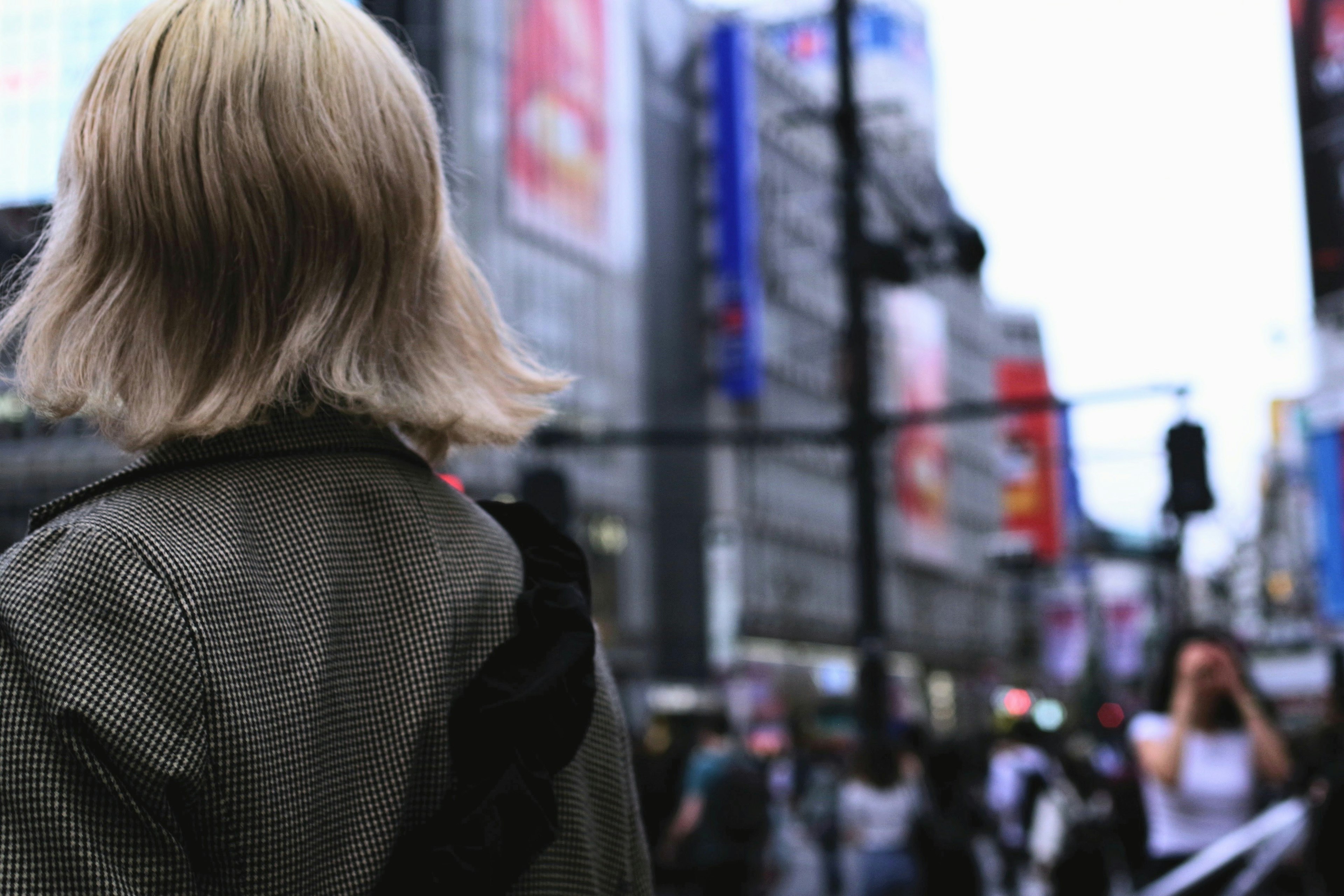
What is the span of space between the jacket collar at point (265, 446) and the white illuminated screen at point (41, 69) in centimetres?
4646

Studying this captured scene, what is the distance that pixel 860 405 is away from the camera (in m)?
12.0

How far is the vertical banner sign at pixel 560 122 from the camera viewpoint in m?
51.0

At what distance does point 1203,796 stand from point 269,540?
5321mm

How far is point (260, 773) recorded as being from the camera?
1.20 meters

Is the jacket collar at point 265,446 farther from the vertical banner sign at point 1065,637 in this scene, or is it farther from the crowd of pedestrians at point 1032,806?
the vertical banner sign at point 1065,637

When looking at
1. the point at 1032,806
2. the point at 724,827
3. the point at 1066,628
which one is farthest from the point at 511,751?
the point at 1066,628

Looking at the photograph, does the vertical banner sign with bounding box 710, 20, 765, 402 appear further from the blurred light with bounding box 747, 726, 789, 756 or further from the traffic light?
the traffic light

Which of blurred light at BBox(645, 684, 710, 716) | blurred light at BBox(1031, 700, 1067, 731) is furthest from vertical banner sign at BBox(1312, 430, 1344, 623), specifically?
blurred light at BBox(1031, 700, 1067, 731)

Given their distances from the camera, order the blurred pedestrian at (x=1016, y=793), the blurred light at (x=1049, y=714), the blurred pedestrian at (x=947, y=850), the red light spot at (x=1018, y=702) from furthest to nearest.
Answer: the blurred light at (x=1049, y=714)
the red light spot at (x=1018, y=702)
the blurred pedestrian at (x=1016, y=793)
the blurred pedestrian at (x=947, y=850)

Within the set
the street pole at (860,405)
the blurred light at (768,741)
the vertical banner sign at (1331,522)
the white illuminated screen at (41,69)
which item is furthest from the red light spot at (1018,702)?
the street pole at (860,405)

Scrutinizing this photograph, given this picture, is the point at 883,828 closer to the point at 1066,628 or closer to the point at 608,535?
the point at 608,535

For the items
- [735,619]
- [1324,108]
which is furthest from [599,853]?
[735,619]

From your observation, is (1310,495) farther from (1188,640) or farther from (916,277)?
(1188,640)

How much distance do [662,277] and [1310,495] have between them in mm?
25536
